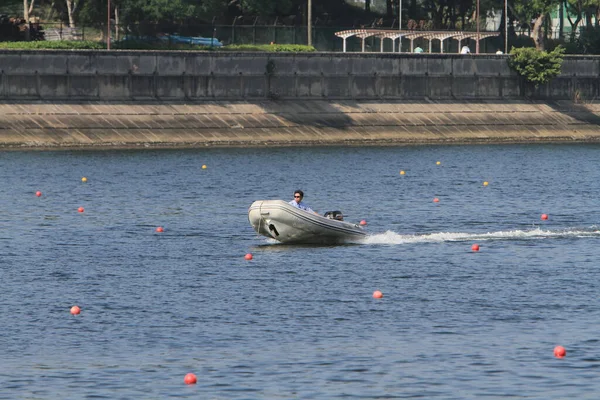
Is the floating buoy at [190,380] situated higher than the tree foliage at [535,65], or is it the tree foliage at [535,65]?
the tree foliage at [535,65]

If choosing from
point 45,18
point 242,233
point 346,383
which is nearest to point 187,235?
point 242,233

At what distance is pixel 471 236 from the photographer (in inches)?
1879

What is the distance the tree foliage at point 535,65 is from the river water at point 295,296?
34.6 metres

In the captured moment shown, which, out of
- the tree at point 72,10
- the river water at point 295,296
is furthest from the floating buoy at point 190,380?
the tree at point 72,10

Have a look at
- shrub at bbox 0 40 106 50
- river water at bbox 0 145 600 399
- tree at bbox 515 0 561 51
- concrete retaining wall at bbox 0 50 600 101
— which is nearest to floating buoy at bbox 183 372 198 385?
river water at bbox 0 145 600 399

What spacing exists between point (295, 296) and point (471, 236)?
547 inches

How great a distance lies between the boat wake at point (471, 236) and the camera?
152ft

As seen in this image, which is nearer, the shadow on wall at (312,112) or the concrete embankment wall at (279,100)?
the concrete embankment wall at (279,100)

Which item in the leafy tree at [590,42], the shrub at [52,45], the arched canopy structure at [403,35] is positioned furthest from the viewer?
the leafy tree at [590,42]

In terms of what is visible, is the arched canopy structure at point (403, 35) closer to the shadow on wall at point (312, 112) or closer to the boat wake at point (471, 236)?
the shadow on wall at point (312, 112)

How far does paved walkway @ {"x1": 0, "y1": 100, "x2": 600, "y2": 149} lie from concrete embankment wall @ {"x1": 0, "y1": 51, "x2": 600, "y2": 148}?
0.08 metres

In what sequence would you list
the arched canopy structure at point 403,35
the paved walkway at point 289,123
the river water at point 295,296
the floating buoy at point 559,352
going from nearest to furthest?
the river water at point 295,296, the floating buoy at point 559,352, the paved walkway at point 289,123, the arched canopy structure at point 403,35

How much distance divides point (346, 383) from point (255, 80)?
67.2 m

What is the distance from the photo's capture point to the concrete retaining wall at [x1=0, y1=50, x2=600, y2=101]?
280ft
